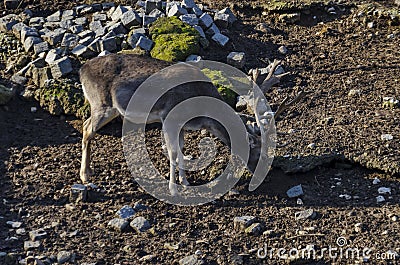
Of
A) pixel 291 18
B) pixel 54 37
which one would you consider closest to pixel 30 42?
pixel 54 37

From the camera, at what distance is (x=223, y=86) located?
29.9ft

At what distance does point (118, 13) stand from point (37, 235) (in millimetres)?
3968

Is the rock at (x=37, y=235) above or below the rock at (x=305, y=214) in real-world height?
above

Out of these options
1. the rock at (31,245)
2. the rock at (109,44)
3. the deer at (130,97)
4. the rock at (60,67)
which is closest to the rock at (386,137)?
the deer at (130,97)

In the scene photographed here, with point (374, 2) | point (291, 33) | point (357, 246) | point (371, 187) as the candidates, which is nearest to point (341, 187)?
point (371, 187)

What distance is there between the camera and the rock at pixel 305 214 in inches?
282

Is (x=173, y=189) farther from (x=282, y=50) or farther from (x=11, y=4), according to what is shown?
(x=11, y=4)

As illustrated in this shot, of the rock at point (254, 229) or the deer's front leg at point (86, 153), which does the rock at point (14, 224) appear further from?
the rock at point (254, 229)

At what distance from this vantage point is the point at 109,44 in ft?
31.5

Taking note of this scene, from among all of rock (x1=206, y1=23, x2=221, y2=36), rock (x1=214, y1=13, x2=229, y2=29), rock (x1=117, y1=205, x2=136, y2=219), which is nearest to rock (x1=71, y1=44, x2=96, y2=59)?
rock (x1=206, y1=23, x2=221, y2=36)

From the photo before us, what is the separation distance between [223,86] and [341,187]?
6.84ft

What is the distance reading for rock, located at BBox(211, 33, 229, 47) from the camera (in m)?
9.94

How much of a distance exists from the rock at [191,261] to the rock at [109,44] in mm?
3631

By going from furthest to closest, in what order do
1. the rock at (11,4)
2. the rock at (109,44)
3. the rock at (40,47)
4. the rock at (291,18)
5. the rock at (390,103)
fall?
the rock at (11,4)
the rock at (291,18)
the rock at (40,47)
the rock at (109,44)
the rock at (390,103)
